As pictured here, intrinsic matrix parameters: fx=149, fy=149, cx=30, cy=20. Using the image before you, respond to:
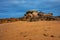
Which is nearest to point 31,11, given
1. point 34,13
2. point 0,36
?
point 34,13

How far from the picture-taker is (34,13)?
98.0 feet

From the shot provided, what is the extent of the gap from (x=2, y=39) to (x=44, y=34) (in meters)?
2.54

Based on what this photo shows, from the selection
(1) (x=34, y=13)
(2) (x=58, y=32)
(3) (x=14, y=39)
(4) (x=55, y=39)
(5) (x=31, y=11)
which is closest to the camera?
(4) (x=55, y=39)

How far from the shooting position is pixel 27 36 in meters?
8.91

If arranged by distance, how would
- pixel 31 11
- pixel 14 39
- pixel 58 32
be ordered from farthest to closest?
pixel 31 11, pixel 58 32, pixel 14 39

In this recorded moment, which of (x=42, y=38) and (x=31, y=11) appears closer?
(x=42, y=38)

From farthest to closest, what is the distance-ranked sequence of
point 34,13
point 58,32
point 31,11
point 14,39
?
point 31,11
point 34,13
point 58,32
point 14,39

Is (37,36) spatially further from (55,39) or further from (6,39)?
(6,39)

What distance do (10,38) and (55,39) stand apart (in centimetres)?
267

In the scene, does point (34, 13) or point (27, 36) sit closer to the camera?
point (27, 36)

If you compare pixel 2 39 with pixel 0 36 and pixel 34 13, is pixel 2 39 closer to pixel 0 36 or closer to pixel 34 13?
pixel 0 36

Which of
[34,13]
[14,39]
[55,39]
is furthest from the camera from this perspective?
[34,13]

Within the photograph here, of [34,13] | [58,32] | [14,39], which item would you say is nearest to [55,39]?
[58,32]

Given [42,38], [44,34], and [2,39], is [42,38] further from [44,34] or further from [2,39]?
[2,39]
